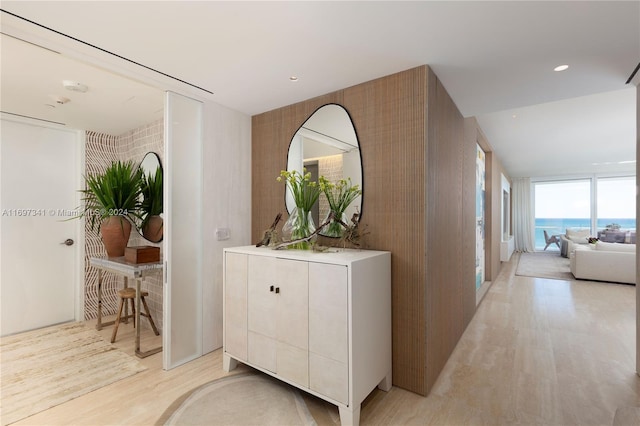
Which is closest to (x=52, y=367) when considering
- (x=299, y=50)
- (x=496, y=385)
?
(x=299, y=50)

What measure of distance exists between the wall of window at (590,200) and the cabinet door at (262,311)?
1097 centimetres

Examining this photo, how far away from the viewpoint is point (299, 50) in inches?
73.8

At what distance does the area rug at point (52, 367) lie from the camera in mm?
1999

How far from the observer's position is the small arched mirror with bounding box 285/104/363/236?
2377 mm

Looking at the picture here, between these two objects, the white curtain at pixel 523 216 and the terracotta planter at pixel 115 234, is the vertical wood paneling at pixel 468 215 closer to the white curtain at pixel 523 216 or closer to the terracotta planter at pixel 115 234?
the terracotta planter at pixel 115 234

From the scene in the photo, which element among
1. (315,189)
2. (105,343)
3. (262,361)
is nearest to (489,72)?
(315,189)

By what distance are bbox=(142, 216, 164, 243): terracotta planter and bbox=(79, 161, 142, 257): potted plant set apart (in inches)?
6.5

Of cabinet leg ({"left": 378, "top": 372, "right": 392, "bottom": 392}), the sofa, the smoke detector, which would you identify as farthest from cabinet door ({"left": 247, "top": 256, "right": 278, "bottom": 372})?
the sofa

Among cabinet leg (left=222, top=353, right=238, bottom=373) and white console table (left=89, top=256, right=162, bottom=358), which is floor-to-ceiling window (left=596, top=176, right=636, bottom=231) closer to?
cabinet leg (left=222, top=353, right=238, bottom=373)

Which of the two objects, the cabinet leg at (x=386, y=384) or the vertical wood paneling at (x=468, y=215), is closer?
the cabinet leg at (x=386, y=384)

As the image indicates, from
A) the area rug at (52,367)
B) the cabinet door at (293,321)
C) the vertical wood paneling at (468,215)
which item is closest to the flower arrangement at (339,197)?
the cabinet door at (293,321)

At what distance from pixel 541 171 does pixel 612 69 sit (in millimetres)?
8432

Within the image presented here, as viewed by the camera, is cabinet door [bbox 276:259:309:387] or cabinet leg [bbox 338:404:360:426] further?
cabinet door [bbox 276:259:309:387]

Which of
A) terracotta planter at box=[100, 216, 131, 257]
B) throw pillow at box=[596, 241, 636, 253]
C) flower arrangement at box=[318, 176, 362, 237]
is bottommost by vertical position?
throw pillow at box=[596, 241, 636, 253]
